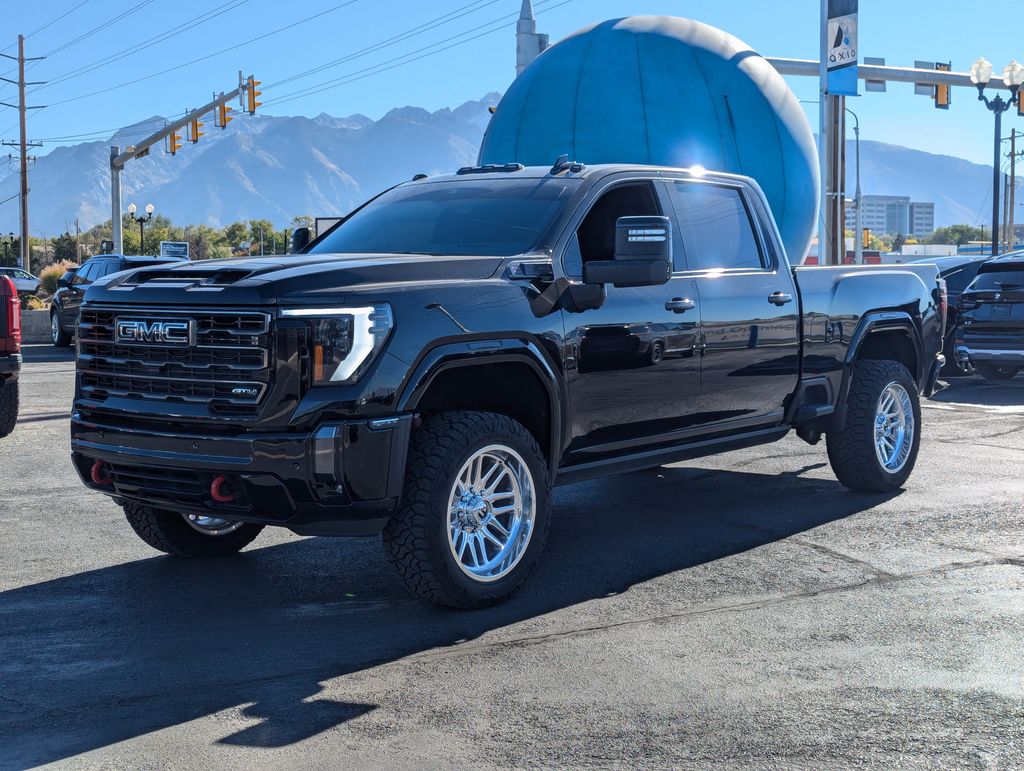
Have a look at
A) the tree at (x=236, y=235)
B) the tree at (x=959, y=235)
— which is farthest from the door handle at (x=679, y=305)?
the tree at (x=959, y=235)

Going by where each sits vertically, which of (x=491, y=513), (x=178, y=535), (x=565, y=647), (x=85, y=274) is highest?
(x=85, y=274)

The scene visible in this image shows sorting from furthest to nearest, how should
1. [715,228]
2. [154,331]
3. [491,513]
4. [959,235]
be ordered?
[959,235], [715,228], [491,513], [154,331]

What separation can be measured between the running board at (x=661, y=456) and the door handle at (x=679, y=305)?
0.75 meters

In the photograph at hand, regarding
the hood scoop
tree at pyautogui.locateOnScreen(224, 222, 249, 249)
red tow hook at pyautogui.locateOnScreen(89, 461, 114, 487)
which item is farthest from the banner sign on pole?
tree at pyautogui.locateOnScreen(224, 222, 249, 249)

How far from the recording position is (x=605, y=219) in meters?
6.83

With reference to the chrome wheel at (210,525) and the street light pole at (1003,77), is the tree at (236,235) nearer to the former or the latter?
the street light pole at (1003,77)

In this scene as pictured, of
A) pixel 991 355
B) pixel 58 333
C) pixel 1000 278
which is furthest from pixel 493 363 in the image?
pixel 58 333

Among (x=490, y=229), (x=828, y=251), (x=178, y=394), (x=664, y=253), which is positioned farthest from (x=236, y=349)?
(x=828, y=251)

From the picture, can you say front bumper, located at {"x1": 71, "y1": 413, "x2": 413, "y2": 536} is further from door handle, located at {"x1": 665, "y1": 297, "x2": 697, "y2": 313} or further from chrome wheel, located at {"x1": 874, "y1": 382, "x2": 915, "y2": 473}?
chrome wheel, located at {"x1": 874, "y1": 382, "x2": 915, "y2": 473}

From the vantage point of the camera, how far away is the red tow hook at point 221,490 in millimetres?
5320

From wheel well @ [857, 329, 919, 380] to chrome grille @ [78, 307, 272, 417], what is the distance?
198 inches

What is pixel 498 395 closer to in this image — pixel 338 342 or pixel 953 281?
pixel 338 342

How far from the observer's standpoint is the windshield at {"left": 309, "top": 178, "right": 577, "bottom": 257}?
6449 mm

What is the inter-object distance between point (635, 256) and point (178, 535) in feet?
9.05
